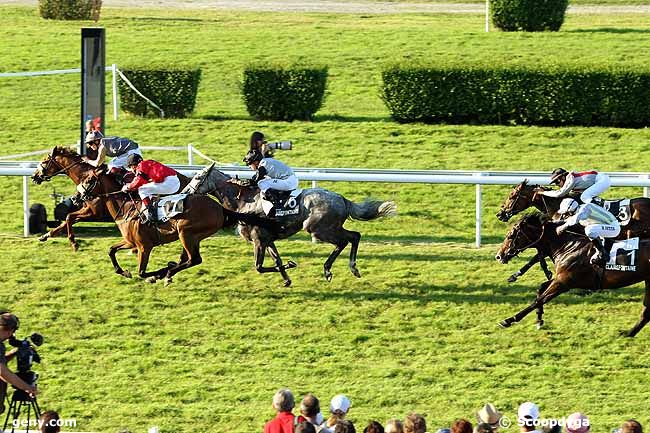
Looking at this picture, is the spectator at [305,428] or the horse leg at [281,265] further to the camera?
the horse leg at [281,265]

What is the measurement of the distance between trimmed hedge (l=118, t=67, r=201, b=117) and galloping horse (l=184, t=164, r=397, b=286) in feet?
20.9

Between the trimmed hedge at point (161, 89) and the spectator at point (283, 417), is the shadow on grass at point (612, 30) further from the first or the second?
the spectator at point (283, 417)

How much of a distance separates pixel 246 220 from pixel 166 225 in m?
0.73

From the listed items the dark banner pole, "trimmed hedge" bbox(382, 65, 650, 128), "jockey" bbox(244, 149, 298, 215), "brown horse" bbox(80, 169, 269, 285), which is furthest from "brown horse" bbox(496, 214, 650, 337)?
"trimmed hedge" bbox(382, 65, 650, 128)

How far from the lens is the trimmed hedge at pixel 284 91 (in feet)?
64.2

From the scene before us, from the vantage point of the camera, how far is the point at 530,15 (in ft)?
79.4

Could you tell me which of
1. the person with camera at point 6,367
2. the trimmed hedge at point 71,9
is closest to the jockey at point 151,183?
the person with camera at point 6,367

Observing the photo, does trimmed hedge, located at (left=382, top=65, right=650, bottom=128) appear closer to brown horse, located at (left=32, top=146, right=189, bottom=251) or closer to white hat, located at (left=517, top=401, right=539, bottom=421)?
brown horse, located at (left=32, top=146, right=189, bottom=251)

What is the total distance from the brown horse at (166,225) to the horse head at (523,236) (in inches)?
87.9

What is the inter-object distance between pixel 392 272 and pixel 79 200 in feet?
9.90

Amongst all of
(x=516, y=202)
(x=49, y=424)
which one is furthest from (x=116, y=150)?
(x=49, y=424)

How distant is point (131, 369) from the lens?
38.1 feet

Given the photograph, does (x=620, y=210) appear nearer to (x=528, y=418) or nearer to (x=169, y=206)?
(x=169, y=206)

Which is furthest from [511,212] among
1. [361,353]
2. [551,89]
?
[551,89]
